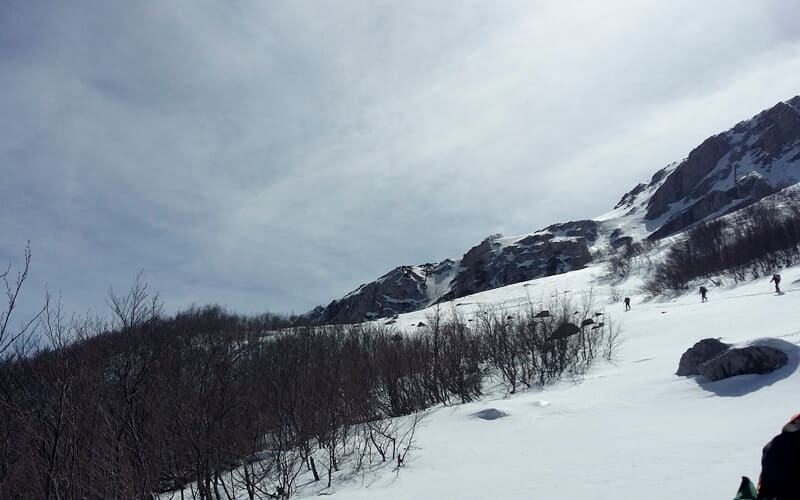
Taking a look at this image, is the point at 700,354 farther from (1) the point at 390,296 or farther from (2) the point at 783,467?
(1) the point at 390,296

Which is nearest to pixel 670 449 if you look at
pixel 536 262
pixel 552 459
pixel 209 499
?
pixel 552 459

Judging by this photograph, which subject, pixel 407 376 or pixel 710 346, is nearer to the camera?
pixel 710 346

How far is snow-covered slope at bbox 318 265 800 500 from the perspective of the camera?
6.93 meters

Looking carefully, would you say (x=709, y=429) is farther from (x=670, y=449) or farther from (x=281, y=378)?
(x=281, y=378)

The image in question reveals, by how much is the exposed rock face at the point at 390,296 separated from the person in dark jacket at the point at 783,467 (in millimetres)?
134016

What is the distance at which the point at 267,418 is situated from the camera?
44.1ft

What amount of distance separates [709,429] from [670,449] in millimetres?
1251

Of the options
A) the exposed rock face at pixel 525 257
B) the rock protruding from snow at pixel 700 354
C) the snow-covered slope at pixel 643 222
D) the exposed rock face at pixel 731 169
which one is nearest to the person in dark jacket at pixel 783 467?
the rock protruding from snow at pixel 700 354

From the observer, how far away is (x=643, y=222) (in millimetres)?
133125

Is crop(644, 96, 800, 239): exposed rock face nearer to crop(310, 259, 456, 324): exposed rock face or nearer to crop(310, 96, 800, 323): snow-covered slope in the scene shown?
crop(310, 96, 800, 323): snow-covered slope

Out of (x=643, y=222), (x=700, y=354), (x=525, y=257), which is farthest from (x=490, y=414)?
(x=643, y=222)

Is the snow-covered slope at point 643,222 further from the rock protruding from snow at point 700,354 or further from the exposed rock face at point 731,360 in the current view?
the exposed rock face at point 731,360

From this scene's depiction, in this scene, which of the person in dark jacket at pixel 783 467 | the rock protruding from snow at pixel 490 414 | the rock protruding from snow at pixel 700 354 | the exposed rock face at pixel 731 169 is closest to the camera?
the person in dark jacket at pixel 783 467

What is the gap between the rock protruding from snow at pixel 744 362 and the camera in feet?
35.5
